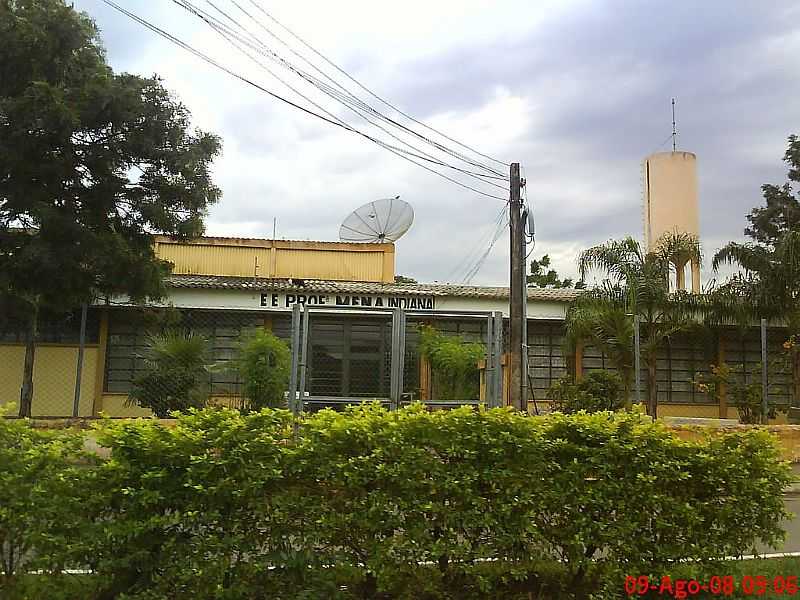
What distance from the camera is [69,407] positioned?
56.4 ft

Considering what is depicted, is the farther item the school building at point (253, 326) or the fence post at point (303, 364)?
the school building at point (253, 326)

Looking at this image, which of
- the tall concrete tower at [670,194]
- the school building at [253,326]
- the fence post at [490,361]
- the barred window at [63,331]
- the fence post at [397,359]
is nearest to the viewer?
the fence post at [397,359]

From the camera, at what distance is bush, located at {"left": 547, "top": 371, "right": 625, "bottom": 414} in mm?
15742

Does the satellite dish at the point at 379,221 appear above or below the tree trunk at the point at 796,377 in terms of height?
above

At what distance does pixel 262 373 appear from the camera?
12.4 meters

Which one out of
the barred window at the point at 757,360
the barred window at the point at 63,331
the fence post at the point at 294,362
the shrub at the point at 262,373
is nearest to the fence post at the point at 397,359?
the fence post at the point at 294,362

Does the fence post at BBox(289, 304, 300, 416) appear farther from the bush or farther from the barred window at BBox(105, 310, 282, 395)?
the barred window at BBox(105, 310, 282, 395)

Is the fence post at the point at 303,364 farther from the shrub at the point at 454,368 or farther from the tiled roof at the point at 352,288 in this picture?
the tiled roof at the point at 352,288

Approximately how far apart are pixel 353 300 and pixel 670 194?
14.1 metres

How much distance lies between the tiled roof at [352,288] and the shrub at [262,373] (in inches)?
221

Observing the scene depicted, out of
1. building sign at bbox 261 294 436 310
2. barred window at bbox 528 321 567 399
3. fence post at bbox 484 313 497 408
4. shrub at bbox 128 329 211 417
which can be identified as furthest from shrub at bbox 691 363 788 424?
shrub at bbox 128 329 211 417

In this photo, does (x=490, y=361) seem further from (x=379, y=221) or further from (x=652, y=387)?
(x=379, y=221)

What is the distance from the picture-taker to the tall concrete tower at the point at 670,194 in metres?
26.6

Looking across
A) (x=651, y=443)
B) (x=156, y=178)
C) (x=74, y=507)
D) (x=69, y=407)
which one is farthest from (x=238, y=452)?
(x=69, y=407)
